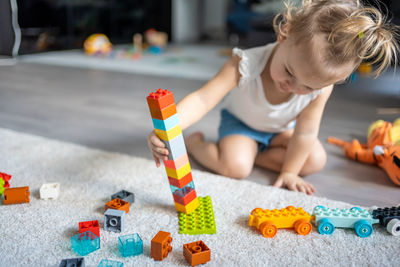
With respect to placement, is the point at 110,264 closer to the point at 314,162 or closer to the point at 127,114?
the point at 314,162

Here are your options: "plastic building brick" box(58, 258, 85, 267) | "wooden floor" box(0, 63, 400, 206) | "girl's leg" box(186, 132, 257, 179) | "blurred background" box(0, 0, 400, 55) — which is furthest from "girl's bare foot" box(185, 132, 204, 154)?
"blurred background" box(0, 0, 400, 55)

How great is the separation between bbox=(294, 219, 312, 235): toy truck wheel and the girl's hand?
0.19 meters

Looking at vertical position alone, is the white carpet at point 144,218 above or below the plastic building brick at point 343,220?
below

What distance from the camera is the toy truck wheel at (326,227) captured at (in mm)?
694

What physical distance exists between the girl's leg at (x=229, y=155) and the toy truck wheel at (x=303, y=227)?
26 centimetres

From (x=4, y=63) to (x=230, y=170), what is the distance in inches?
89.9

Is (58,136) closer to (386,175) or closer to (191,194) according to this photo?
(191,194)

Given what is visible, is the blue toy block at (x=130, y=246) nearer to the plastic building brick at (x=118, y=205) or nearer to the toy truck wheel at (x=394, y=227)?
the plastic building brick at (x=118, y=205)

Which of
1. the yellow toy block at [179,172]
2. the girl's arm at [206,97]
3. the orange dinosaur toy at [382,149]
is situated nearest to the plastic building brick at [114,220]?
the yellow toy block at [179,172]

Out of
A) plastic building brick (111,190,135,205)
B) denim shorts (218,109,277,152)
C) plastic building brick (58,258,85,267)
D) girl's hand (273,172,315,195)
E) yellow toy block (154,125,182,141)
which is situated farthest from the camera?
denim shorts (218,109,277,152)

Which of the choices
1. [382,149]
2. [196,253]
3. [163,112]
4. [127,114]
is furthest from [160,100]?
[127,114]

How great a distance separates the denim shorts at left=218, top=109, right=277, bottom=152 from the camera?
104 cm

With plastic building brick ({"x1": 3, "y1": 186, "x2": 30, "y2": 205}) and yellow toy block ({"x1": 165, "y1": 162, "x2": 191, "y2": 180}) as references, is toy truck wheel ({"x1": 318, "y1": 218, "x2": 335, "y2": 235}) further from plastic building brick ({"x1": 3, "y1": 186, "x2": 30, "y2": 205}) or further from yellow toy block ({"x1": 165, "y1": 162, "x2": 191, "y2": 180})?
plastic building brick ({"x1": 3, "y1": 186, "x2": 30, "y2": 205})

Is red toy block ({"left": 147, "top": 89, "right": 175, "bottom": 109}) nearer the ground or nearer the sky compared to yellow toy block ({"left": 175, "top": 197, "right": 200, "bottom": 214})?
nearer the sky
